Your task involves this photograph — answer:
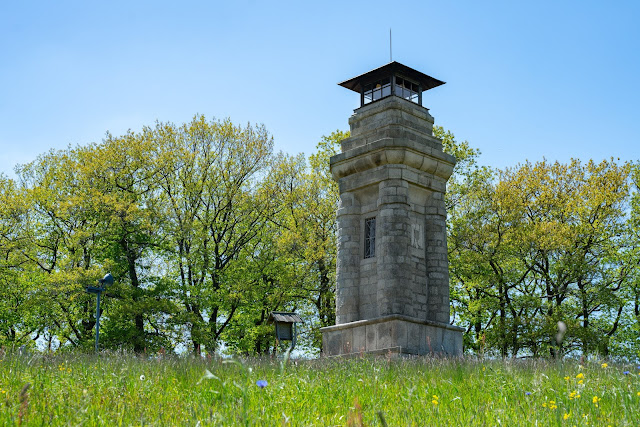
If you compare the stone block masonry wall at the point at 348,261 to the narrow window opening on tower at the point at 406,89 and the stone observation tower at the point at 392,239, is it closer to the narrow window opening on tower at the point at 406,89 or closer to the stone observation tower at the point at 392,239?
the stone observation tower at the point at 392,239

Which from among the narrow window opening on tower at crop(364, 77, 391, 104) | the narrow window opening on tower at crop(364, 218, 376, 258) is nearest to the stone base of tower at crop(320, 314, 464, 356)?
the narrow window opening on tower at crop(364, 218, 376, 258)

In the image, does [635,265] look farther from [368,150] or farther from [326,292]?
[368,150]

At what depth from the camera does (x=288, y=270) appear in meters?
29.8

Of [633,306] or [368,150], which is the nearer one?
[368,150]

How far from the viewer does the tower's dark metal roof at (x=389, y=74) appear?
70.3ft

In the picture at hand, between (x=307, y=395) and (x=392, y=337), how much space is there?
1012 cm

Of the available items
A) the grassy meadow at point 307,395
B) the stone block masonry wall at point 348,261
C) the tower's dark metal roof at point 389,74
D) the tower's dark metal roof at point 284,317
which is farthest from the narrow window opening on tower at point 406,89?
the grassy meadow at point 307,395

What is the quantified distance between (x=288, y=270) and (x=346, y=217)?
33.2 feet

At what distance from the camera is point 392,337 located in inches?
699

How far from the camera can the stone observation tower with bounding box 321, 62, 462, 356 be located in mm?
18453

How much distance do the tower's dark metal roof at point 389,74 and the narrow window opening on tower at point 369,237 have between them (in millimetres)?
4759

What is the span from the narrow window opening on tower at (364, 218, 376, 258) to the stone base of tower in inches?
82.5

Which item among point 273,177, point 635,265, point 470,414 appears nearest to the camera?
point 470,414

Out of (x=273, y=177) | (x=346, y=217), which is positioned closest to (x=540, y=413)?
(x=346, y=217)
